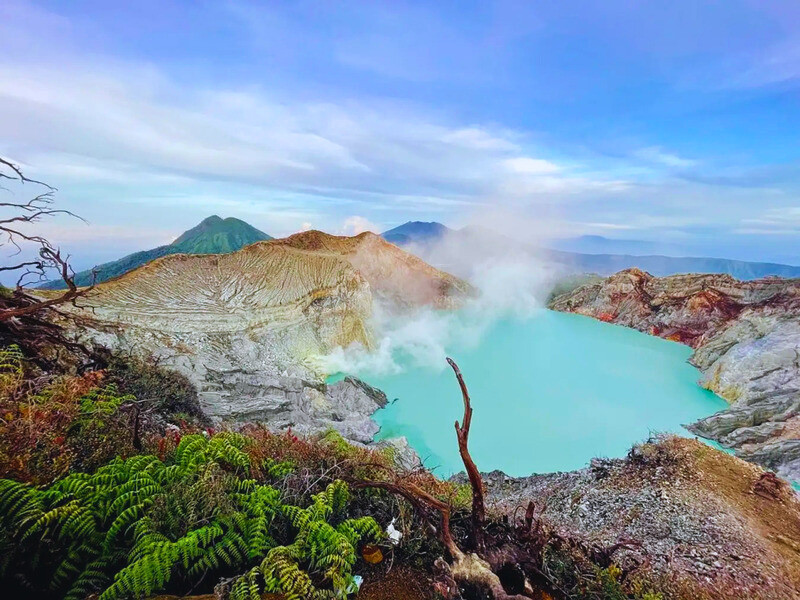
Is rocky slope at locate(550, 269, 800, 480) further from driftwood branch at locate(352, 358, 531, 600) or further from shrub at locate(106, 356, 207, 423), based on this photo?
shrub at locate(106, 356, 207, 423)

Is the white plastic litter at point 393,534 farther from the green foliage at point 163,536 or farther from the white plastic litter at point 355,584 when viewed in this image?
the white plastic litter at point 355,584

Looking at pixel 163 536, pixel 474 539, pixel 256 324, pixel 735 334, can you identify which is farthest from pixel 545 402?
pixel 163 536

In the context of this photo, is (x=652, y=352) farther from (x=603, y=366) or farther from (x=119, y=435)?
(x=119, y=435)

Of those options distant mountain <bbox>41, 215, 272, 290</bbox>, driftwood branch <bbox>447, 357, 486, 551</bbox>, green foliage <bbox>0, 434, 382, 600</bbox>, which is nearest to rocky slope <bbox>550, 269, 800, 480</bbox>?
driftwood branch <bbox>447, 357, 486, 551</bbox>

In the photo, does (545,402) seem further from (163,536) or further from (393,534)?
(163,536)

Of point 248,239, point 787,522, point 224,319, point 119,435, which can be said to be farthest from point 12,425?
point 248,239

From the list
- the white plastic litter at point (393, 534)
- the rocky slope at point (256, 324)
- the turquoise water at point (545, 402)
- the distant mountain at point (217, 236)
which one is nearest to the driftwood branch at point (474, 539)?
the white plastic litter at point (393, 534)
